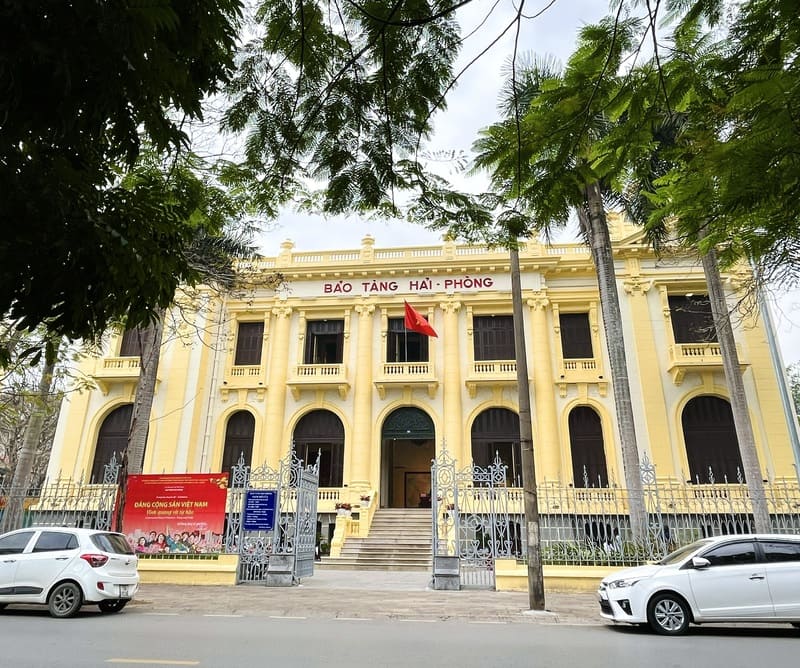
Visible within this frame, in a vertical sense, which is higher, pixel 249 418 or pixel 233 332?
pixel 233 332

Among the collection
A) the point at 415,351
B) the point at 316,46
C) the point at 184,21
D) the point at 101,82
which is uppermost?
the point at 415,351

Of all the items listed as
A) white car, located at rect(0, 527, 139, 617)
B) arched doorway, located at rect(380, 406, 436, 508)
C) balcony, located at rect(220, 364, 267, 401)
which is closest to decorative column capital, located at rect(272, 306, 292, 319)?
balcony, located at rect(220, 364, 267, 401)

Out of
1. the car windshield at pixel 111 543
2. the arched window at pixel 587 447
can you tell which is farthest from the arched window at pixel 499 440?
the car windshield at pixel 111 543

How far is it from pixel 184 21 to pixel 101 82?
2.34 ft

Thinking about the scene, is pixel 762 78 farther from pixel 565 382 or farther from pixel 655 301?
pixel 655 301

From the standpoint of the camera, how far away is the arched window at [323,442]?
21406 mm

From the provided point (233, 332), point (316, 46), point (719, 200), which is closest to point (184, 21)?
point (316, 46)

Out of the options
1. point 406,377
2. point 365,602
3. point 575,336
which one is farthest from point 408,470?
point 365,602

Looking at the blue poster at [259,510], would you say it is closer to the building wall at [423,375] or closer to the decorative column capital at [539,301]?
the building wall at [423,375]

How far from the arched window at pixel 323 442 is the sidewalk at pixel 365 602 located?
859cm

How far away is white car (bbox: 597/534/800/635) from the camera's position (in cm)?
727

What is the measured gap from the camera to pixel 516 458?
20.8 m

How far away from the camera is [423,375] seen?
2122 centimetres

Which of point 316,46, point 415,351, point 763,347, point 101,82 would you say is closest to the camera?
point 101,82
